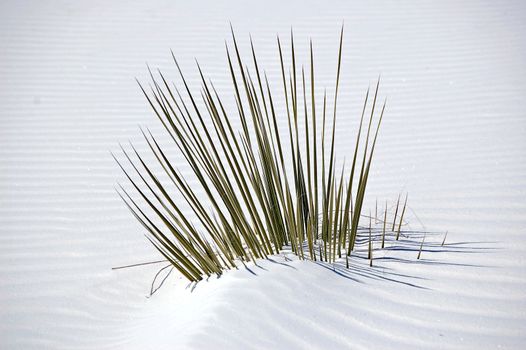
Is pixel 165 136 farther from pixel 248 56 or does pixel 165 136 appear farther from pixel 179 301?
pixel 179 301

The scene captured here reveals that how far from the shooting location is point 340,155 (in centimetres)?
339

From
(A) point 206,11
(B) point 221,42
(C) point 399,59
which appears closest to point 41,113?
(B) point 221,42

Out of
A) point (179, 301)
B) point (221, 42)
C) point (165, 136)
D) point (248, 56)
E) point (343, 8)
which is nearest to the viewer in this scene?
point (179, 301)

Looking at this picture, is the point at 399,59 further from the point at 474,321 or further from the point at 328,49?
the point at 474,321

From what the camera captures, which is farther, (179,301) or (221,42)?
(221,42)

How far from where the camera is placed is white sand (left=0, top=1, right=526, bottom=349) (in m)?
1.53

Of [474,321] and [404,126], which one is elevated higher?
[404,126]

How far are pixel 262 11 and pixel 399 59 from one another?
7.31 feet

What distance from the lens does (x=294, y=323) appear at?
58.1 inches

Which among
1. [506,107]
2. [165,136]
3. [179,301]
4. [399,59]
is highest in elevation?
[399,59]

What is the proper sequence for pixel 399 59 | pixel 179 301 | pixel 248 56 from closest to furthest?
pixel 179 301 → pixel 399 59 → pixel 248 56

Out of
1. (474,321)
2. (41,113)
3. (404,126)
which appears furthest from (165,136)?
(474,321)

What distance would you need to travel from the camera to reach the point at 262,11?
6.15 metres

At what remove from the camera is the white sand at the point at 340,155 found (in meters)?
1.53
